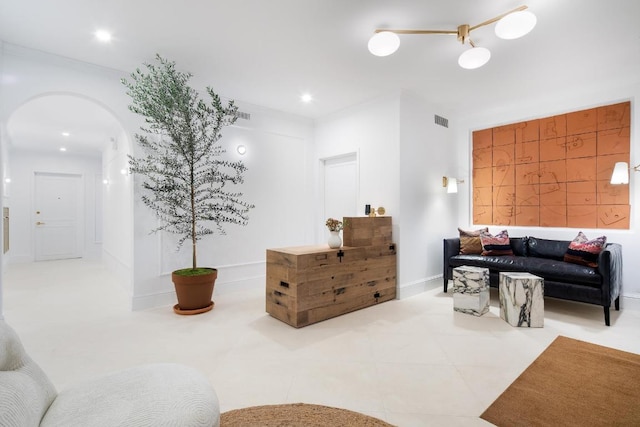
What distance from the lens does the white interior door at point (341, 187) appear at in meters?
4.78

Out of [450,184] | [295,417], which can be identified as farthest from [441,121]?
[295,417]

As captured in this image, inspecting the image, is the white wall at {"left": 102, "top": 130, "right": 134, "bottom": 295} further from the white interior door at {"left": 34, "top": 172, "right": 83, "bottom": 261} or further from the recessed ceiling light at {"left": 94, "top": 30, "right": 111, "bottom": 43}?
the recessed ceiling light at {"left": 94, "top": 30, "right": 111, "bottom": 43}

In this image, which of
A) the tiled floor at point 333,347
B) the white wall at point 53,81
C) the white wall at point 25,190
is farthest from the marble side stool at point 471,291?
the white wall at point 25,190

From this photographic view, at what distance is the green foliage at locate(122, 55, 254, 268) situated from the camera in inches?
129

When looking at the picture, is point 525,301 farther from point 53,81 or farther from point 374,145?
point 53,81

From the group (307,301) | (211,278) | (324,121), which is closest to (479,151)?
(324,121)

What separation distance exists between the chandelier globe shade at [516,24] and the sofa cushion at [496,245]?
2760mm

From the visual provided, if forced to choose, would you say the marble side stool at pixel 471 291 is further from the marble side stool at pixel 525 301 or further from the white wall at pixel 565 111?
the white wall at pixel 565 111

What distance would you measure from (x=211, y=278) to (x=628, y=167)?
5.09 meters

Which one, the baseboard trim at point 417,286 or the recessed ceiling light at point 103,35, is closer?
the recessed ceiling light at point 103,35

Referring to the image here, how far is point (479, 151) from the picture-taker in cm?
492

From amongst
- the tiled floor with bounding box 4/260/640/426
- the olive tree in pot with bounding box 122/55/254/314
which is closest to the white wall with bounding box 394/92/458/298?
the tiled floor with bounding box 4/260/640/426

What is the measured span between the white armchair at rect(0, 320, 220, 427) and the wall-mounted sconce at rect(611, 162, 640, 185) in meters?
4.62

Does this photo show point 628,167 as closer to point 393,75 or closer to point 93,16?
point 393,75
